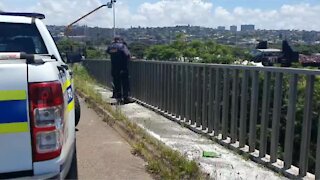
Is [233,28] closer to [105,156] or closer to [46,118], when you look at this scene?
[105,156]

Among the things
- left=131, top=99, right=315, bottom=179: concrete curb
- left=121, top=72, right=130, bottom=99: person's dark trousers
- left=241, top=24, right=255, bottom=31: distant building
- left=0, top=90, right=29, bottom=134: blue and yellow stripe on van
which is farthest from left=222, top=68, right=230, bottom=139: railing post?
left=241, top=24, right=255, bottom=31: distant building

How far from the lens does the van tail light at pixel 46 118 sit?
2.88m

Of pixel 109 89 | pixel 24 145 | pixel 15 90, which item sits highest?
pixel 15 90

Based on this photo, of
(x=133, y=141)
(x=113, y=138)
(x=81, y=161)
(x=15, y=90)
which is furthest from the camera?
(x=113, y=138)

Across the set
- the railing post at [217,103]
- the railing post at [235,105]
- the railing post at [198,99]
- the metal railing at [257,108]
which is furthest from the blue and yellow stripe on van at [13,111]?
the railing post at [198,99]

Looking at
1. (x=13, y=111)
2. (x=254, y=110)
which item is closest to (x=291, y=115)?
(x=254, y=110)

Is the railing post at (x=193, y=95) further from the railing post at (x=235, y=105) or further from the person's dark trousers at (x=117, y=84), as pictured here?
the person's dark trousers at (x=117, y=84)

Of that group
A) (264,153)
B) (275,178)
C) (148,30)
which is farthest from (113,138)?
(148,30)

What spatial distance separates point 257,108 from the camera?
5.74 m

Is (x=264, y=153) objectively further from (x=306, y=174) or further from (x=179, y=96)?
(x=179, y=96)

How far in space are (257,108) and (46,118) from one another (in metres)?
3.44

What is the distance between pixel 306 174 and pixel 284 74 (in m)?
1.14

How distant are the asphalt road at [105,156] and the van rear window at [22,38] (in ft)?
5.09

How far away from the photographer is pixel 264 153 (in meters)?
5.52
